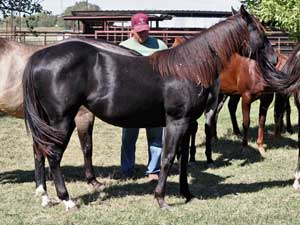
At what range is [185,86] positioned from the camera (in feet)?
18.0

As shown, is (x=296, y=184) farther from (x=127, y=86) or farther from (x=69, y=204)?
(x=69, y=204)

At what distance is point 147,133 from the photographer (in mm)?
7090

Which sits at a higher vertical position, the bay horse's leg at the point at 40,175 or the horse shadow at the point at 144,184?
the bay horse's leg at the point at 40,175

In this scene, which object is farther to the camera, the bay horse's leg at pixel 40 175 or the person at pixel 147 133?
the person at pixel 147 133

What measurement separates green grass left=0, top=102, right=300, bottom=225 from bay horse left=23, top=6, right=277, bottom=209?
14.8 inches

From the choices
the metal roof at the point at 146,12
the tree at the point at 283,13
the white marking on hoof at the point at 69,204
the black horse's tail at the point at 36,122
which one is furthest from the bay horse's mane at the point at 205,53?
the metal roof at the point at 146,12

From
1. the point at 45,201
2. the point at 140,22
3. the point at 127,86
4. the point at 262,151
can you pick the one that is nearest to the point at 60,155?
the point at 45,201

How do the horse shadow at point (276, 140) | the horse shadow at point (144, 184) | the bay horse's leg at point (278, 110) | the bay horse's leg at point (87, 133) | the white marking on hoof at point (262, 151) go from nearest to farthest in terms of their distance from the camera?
the horse shadow at point (144, 184)
the bay horse's leg at point (87, 133)
the white marking on hoof at point (262, 151)
the horse shadow at point (276, 140)
the bay horse's leg at point (278, 110)

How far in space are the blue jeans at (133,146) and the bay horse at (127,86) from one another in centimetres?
134

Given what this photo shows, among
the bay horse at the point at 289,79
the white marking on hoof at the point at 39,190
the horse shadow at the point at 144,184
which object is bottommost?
the horse shadow at the point at 144,184

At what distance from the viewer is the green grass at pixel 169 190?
17.5ft

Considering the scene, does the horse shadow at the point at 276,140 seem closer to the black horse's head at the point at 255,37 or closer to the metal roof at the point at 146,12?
the black horse's head at the point at 255,37

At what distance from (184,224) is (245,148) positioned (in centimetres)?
440

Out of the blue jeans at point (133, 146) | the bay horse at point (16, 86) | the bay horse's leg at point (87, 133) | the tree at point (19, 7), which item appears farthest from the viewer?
the tree at point (19, 7)
